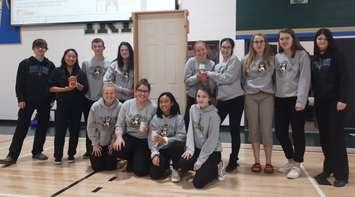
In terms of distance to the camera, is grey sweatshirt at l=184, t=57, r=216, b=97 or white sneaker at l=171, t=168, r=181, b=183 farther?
grey sweatshirt at l=184, t=57, r=216, b=97

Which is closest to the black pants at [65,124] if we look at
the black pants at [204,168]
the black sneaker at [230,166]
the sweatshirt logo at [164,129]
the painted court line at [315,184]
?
the sweatshirt logo at [164,129]

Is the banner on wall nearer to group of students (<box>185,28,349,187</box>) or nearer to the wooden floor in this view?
the wooden floor

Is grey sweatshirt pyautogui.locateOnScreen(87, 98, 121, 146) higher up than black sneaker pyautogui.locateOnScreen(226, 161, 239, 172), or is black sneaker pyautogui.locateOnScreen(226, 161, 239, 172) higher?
grey sweatshirt pyautogui.locateOnScreen(87, 98, 121, 146)

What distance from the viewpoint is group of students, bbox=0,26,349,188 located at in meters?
3.43

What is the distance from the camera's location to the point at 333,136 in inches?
→ 132

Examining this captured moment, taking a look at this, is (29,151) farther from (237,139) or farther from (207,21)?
(207,21)

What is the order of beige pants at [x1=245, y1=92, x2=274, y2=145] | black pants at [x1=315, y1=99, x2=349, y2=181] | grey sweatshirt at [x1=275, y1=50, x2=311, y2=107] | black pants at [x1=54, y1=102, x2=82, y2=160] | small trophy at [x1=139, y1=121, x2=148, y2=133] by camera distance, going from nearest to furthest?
black pants at [x1=315, y1=99, x2=349, y2=181], grey sweatshirt at [x1=275, y1=50, x2=311, y2=107], beige pants at [x1=245, y1=92, x2=274, y2=145], small trophy at [x1=139, y1=121, x2=148, y2=133], black pants at [x1=54, y1=102, x2=82, y2=160]

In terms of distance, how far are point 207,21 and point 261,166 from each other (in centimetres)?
337

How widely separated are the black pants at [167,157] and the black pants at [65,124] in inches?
46.7

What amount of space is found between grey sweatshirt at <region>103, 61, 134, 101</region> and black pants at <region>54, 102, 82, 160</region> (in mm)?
502

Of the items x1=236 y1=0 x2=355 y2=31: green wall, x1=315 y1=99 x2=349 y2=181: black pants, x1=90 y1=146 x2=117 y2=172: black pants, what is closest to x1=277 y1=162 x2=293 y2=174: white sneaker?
x1=315 y1=99 x2=349 y2=181: black pants

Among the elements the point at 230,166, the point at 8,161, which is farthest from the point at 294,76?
the point at 8,161

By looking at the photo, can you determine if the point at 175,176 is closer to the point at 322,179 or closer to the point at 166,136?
the point at 166,136

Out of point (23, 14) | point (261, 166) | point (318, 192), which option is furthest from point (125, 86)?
point (23, 14)
